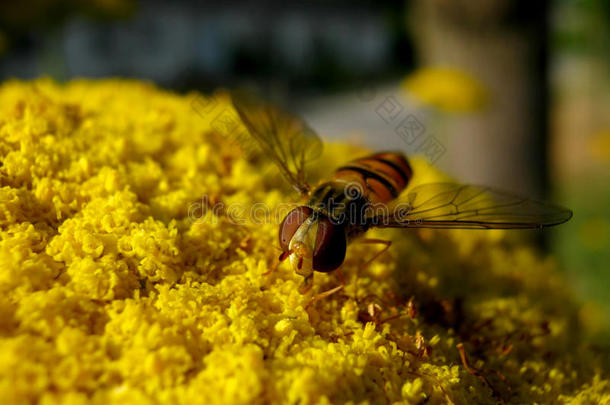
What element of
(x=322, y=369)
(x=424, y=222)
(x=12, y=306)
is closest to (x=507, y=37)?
(x=424, y=222)

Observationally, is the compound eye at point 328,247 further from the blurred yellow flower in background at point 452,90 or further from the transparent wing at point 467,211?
the blurred yellow flower in background at point 452,90

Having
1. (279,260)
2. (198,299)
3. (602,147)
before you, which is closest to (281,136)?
(279,260)

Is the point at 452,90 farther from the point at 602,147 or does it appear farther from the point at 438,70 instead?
the point at 602,147

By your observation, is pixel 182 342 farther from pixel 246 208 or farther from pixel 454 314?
pixel 454 314

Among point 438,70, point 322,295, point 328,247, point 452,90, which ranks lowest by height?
point 322,295

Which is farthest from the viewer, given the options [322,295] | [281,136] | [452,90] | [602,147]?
[602,147]

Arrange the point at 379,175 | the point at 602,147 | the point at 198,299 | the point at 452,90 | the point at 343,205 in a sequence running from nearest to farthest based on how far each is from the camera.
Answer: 1. the point at 198,299
2. the point at 343,205
3. the point at 379,175
4. the point at 452,90
5. the point at 602,147

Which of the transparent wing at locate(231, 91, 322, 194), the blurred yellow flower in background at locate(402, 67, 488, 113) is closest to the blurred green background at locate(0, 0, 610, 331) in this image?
the blurred yellow flower in background at locate(402, 67, 488, 113)
